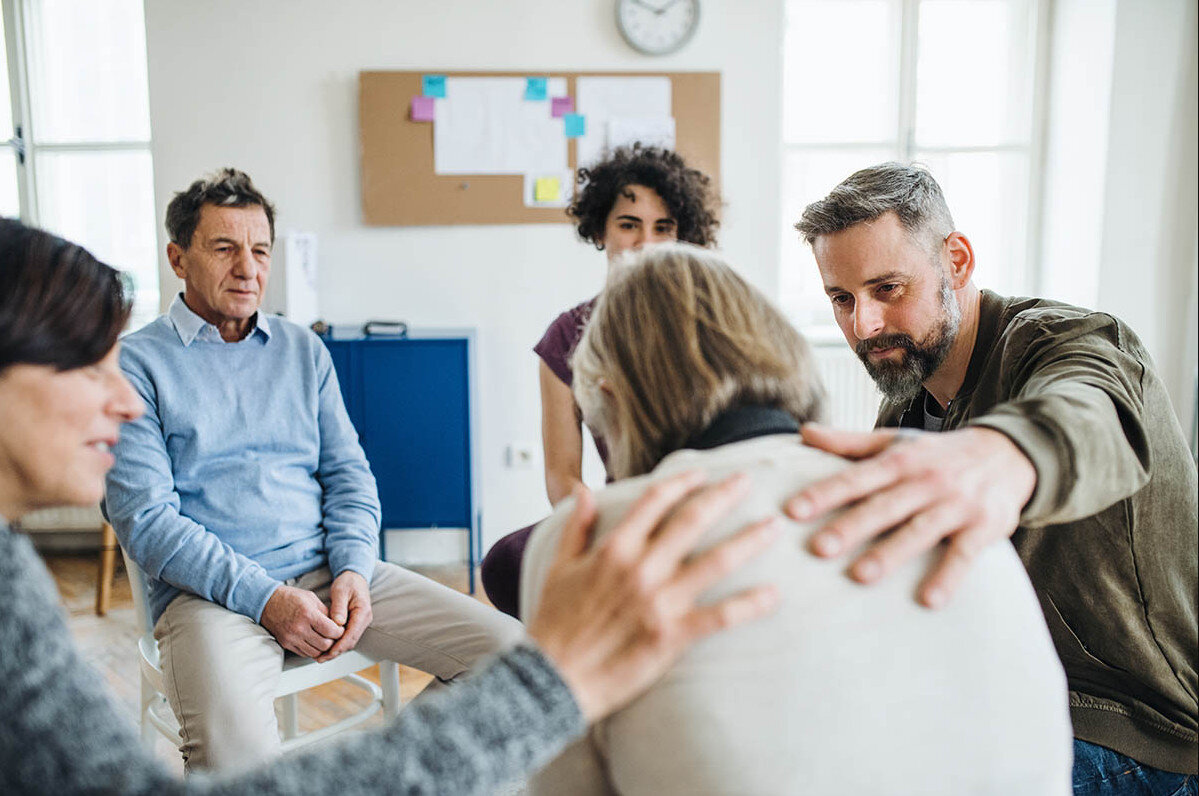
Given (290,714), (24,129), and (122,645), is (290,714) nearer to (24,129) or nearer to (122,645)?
(122,645)

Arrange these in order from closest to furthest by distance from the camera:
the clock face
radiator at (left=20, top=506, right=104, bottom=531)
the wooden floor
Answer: the wooden floor → the clock face → radiator at (left=20, top=506, right=104, bottom=531)

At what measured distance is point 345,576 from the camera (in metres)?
1.88

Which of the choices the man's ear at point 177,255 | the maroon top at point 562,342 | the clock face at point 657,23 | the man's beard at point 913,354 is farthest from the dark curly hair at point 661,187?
the clock face at point 657,23

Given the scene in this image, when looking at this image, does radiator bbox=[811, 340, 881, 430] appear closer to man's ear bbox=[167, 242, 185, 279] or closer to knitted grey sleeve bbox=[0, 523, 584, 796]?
man's ear bbox=[167, 242, 185, 279]

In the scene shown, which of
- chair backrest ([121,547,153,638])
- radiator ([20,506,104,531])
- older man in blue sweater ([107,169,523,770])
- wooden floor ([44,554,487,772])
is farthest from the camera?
radiator ([20,506,104,531])

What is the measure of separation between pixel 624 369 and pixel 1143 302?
371 cm

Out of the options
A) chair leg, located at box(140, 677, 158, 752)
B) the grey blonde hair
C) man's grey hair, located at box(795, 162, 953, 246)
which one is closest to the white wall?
chair leg, located at box(140, 677, 158, 752)

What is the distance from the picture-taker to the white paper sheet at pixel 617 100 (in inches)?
147

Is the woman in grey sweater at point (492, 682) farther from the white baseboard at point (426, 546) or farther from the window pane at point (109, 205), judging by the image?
the window pane at point (109, 205)

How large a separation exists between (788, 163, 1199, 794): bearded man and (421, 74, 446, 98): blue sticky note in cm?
254

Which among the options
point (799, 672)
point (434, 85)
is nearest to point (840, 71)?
point (434, 85)

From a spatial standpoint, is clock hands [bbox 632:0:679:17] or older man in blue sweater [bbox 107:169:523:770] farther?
clock hands [bbox 632:0:679:17]

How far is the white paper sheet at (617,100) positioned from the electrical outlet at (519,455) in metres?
1.26

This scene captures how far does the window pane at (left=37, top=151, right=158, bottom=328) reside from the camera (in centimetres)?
405
